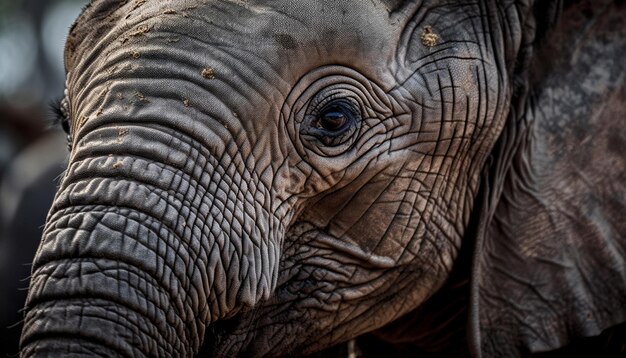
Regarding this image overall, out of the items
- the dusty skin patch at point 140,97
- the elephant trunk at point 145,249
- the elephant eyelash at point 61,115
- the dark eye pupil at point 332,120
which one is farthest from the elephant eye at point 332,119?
the elephant eyelash at point 61,115

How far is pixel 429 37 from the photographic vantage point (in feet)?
12.2

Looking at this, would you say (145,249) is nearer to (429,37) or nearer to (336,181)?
(336,181)

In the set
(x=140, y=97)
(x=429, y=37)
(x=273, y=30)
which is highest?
(x=429, y=37)

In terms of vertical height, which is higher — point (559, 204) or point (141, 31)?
point (141, 31)

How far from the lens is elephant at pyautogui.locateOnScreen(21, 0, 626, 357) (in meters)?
3.08

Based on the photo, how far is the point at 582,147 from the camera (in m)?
3.93

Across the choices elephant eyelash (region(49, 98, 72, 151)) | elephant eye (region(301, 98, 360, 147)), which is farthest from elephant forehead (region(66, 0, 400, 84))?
elephant eyelash (region(49, 98, 72, 151))

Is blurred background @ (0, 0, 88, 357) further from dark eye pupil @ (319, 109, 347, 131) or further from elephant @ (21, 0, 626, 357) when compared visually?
dark eye pupil @ (319, 109, 347, 131)

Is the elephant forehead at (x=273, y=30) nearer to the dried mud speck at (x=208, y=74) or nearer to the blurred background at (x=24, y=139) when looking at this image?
the dried mud speck at (x=208, y=74)

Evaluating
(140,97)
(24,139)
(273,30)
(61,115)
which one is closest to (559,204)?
(273,30)

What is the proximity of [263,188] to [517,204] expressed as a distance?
1.06m

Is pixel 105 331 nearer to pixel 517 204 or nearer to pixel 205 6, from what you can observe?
pixel 205 6

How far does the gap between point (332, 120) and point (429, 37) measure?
18.6 inches

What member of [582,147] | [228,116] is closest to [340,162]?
[228,116]
